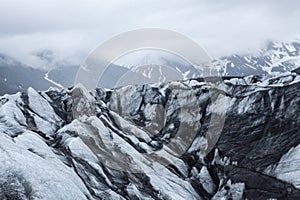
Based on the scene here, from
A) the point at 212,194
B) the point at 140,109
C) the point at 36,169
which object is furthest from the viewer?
the point at 140,109

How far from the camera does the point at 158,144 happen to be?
257 feet

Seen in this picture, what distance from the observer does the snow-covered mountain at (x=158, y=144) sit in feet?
145

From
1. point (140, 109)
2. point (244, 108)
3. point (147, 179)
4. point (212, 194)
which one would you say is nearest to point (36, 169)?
point (147, 179)

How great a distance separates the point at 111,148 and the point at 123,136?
10038 mm

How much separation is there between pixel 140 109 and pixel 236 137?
33558 millimetres

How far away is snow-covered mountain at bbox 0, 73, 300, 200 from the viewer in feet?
145

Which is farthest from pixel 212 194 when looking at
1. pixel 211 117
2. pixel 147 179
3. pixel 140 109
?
pixel 140 109

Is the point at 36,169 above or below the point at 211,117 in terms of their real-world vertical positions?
above

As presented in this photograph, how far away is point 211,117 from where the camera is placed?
84125mm

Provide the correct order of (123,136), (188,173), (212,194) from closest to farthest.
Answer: (212,194)
(188,173)
(123,136)

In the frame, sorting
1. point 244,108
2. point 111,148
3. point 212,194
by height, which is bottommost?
point 212,194

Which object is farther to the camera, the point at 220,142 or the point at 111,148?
the point at 220,142

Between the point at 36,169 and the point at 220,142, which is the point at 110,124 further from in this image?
the point at 36,169

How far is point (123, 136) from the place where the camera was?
74.9 metres
